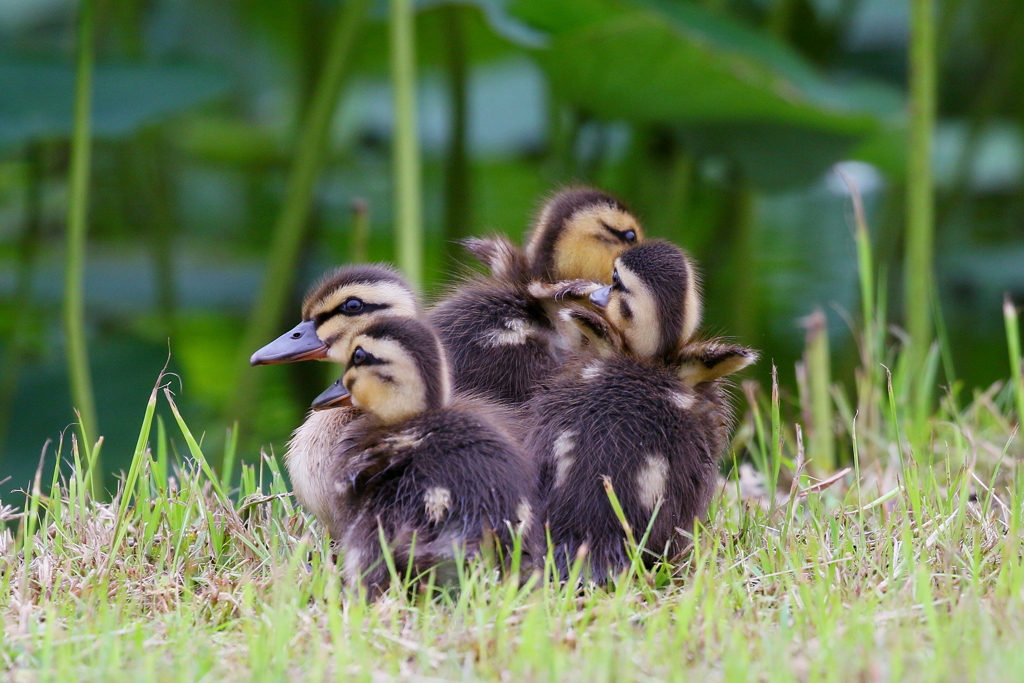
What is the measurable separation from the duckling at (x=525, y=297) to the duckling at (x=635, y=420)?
3.7 inches

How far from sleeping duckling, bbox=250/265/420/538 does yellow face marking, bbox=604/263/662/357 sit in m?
0.35

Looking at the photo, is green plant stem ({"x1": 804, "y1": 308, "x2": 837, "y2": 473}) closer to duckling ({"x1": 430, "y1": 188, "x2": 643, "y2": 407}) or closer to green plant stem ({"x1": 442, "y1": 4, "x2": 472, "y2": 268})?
duckling ({"x1": 430, "y1": 188, "x2": 643, "y2": 407})

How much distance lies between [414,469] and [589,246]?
597 millimetres

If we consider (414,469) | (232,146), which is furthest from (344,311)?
(232,146)

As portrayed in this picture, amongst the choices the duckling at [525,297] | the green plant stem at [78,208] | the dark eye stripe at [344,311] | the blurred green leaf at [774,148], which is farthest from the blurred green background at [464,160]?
the dark eye stripe at [344,311]

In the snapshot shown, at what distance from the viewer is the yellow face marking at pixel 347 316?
1824 mm

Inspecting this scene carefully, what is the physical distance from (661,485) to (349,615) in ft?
1.80

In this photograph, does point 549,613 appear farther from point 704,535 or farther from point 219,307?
point 219,307

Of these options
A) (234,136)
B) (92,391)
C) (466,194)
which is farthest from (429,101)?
(92,391)

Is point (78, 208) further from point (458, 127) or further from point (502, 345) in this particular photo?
point (502, 345)

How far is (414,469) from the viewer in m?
1.74

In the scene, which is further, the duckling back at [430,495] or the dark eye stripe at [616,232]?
the dark eye stripe at [616,232]

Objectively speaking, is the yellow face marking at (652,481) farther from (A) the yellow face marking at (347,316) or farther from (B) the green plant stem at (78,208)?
(B) the green plant stem at (78,208)

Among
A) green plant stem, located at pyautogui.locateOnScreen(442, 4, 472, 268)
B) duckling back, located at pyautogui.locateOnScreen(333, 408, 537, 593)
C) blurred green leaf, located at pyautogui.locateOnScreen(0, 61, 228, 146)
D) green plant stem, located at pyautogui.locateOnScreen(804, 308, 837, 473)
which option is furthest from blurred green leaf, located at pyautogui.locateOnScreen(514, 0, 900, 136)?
duckling back, located at pyautogui.locateOnScreen(333, 408, 537, 593)
